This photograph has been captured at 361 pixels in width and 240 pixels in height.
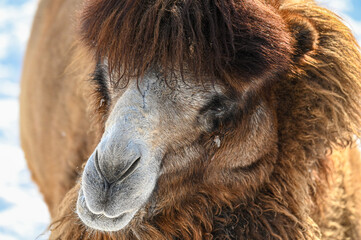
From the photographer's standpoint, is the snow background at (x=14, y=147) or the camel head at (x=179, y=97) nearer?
the camel head at (x=179, y=97)

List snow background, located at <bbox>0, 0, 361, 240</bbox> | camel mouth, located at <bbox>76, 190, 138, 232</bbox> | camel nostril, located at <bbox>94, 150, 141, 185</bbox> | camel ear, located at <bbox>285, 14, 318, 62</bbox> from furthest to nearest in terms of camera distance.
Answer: snow background, located at <bbox>0, 0, 361, 240</bbox>
camel ear, located at <bbox>285, 14, 318, 62</bbox>
camel mouth, located at <bbox>76, 190, 138, 232</bbox>
camel nostril, located at <bbox>94, 150, 141, 185</bbox>

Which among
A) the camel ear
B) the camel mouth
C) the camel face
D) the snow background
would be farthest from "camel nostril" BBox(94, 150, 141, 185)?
the snow background

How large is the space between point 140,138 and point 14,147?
24.9 ft

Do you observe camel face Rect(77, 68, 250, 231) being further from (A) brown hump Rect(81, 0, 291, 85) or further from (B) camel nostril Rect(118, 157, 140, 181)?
(A) brown hump Rect(81, 0, 291, 85)

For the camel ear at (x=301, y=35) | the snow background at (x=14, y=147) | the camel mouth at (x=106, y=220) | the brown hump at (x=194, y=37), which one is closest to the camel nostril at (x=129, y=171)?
the camel mouth at (x=106, y=220)

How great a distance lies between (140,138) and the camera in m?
2.57

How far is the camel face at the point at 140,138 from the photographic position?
8.23 feet

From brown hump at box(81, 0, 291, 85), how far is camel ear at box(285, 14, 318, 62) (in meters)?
0.23

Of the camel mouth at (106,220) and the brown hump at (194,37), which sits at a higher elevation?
the brown hump at (194,37)

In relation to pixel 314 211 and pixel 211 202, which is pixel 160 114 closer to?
pixel 211 202

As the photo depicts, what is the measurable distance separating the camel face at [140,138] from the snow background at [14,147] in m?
3.37

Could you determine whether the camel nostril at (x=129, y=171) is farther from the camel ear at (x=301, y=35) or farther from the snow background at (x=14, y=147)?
the snow background at (x=14, y=147)

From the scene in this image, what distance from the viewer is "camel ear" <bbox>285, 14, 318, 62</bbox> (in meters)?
3.03

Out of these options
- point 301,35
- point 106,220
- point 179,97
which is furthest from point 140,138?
point 301,35
